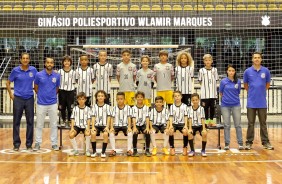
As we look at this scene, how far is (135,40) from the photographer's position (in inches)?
738

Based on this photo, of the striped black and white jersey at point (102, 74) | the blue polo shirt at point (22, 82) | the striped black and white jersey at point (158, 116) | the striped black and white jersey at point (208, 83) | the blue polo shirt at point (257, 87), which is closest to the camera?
the striped black and white jersey at point (158, 116)

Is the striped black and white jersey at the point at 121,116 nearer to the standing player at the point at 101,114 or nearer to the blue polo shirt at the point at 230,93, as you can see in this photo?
the standing player at the point at 101,114

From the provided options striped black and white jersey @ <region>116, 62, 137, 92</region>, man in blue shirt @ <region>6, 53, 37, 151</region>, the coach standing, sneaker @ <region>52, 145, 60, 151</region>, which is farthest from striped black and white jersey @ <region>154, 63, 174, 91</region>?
man in blue shirt @ <region>6, 53, 37, 151</region>

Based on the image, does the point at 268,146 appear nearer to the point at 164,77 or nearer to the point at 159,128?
the point at 159,128

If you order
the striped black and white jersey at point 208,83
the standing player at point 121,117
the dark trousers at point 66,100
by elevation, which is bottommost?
the standing player at point 121,117

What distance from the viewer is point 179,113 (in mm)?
9031

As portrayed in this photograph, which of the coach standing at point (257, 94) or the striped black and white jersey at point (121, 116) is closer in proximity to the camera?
the striped black and white jersey at point (121, 116)

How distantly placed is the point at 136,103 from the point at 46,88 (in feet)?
5.63

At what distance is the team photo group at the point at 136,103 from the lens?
8883 mm

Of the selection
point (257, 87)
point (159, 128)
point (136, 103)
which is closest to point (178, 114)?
point (159, 128)

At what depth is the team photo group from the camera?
888cm

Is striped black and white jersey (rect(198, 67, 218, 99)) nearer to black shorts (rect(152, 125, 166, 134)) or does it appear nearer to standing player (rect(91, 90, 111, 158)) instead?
black shorts (rect(152, 125, 166, 134))

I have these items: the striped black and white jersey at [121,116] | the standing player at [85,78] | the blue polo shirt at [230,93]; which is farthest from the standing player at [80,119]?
the blue polo shirt at [230,93]

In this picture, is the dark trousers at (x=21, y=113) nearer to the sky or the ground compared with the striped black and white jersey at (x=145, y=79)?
nearer to the ground
